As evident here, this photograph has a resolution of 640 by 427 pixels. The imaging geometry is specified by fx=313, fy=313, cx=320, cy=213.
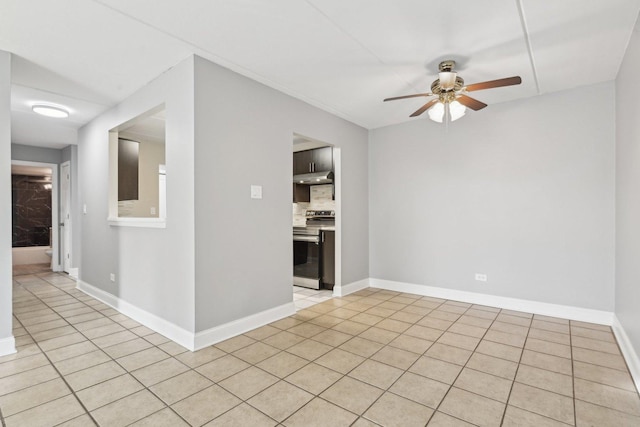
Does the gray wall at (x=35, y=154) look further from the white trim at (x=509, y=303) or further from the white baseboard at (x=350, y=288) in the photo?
the white trim at (x=509, y=303)

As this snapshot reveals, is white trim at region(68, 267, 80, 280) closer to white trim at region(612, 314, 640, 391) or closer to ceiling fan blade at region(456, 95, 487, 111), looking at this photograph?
ceiling fan blade at region(456, 95, 487, 111)

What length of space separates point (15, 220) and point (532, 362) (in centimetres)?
1118

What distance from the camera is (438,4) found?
6.81ft

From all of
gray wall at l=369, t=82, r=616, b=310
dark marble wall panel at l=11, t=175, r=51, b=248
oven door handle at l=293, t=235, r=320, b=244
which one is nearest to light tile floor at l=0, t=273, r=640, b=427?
gray wall at l=369, t=82, r=616, b=310

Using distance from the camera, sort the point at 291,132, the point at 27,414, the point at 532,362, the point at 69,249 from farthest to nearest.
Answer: the point at 69,249 → the point at 291,132 → the point at 532,362 → the point at 27,414

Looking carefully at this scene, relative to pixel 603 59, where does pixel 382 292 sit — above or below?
below

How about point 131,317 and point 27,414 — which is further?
point 131,317

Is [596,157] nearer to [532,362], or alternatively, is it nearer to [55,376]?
[532,362]

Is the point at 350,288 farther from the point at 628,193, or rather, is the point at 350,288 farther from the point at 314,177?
the point at 628,193

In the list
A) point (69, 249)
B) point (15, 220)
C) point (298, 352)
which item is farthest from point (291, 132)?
point (15, 220)

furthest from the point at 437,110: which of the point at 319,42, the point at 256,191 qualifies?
the point at 256,191

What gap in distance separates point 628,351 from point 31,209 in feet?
38.6

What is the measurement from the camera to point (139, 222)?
3.32 metres

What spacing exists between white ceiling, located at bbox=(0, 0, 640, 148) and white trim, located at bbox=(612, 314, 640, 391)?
2.38 meters
